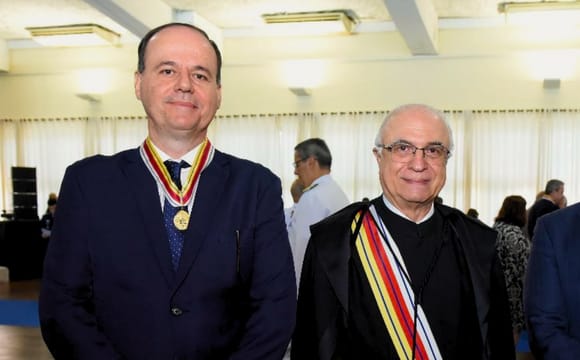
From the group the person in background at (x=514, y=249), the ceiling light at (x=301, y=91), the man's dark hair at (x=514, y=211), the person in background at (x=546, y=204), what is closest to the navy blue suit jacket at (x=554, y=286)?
the person in background at (x=514, y=249)

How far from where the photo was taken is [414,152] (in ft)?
6.67

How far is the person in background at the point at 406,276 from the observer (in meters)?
1.97

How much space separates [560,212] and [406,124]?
49 cm

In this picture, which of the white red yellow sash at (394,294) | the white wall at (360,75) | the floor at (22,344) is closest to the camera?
the white red yellow sash at (394,294)

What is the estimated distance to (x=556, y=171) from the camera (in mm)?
9508

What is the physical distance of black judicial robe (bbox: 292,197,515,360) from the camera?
1.97m

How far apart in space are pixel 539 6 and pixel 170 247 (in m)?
8.07

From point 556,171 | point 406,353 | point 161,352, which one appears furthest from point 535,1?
point 161,352

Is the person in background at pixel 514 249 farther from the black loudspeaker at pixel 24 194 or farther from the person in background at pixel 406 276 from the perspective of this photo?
the black loudspeaker at pixel 24 194

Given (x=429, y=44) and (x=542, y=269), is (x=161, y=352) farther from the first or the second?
(x=429, y=44)

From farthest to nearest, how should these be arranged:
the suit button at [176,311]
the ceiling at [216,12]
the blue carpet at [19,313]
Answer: the ceiling at [216,12] < the blue carpet at [19,313] < the suit button at [176,311]

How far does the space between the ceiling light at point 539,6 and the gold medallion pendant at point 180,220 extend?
7.89 metres

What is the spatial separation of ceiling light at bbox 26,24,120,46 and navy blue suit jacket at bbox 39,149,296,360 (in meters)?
8.63

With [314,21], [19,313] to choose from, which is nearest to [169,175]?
[19,313]
